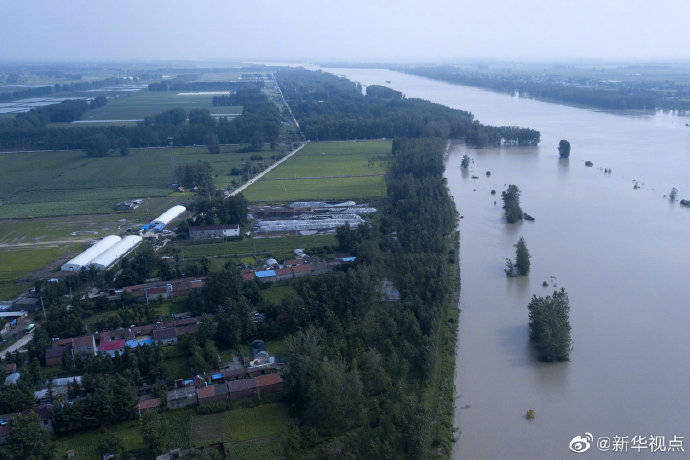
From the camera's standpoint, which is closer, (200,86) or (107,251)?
(107,251)

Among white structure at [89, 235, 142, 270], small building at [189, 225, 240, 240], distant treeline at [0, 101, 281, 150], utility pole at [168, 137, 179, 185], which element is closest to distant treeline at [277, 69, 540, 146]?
distant treeline at [0, 101, 281, 150]

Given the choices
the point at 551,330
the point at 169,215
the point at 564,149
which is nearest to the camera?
the point at 551,330

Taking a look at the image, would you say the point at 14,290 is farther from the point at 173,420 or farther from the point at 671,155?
the point at 671,155

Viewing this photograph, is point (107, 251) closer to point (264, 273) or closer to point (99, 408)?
point (264, 273)

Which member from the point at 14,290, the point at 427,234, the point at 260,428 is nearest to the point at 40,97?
the point at 14,290

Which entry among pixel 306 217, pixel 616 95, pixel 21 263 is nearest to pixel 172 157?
pixel 306 217

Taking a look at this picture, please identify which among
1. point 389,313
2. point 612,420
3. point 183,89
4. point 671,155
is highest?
point 183,89
